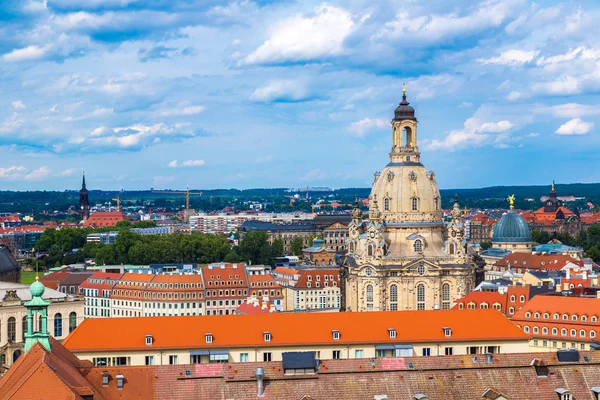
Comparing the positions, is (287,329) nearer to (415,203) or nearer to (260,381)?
(260,381)

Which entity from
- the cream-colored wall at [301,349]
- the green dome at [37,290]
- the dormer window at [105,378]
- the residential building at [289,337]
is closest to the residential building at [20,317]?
the residential building at [289,337]

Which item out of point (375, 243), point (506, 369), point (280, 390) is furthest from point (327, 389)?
point (375, 243)

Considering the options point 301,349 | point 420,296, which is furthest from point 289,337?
point 420,296

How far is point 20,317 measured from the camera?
84.9 m

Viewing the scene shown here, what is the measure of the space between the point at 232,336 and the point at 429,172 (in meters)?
64.7

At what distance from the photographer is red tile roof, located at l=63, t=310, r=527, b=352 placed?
259 feet

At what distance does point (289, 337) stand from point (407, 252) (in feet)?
190

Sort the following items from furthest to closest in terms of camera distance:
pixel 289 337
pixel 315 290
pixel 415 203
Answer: pixel 315 290, pixel 415 203, pixel 289 337

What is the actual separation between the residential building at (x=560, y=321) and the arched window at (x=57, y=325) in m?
37.0

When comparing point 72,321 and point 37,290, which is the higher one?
point 37,290

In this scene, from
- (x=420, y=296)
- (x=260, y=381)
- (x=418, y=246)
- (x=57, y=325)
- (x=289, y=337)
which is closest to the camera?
(x=260, y=381)

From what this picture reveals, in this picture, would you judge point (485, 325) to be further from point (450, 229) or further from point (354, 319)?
point (450, 229)

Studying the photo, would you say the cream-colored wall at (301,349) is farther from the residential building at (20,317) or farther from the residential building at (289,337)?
the residential building at (20,317)

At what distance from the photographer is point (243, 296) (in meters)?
162
